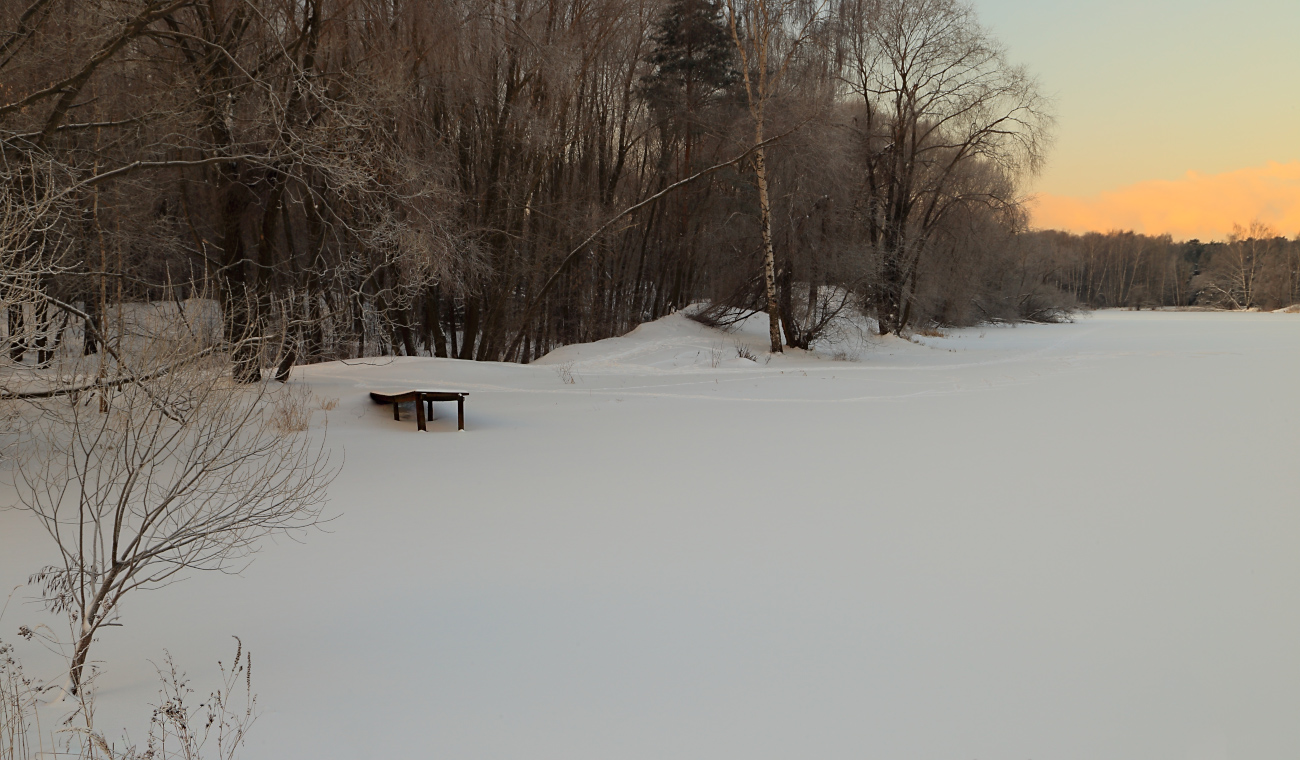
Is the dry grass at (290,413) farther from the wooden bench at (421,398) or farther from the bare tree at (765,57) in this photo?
the bare tree at (765,57)

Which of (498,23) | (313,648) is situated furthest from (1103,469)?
(498,23)

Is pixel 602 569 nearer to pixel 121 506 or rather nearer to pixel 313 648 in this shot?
pixel 313 648

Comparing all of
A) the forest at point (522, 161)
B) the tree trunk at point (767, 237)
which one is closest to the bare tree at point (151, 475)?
the forest at point (522, 161)

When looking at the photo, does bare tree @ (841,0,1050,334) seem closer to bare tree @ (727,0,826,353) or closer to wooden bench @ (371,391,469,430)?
bare tree @ (727,0,826,353)

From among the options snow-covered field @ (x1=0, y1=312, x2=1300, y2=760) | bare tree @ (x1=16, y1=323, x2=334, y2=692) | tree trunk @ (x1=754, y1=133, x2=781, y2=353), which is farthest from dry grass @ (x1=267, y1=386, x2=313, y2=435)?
tree trunk @ (x1=754, y1=133, x2=781, y2=353)

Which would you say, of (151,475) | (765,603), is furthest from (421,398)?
(765,603)

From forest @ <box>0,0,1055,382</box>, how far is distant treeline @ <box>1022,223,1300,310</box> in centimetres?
3500

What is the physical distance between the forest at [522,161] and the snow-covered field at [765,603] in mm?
3831

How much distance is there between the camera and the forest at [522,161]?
10.3 metres

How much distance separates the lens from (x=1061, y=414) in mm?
10875

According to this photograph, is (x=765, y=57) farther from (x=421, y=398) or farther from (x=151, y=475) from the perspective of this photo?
(x=151, y=475)

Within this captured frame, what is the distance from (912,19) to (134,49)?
58.5ft

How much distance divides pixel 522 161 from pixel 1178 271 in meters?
89.5

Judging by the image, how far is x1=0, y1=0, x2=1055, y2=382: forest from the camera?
1034 centimetres
